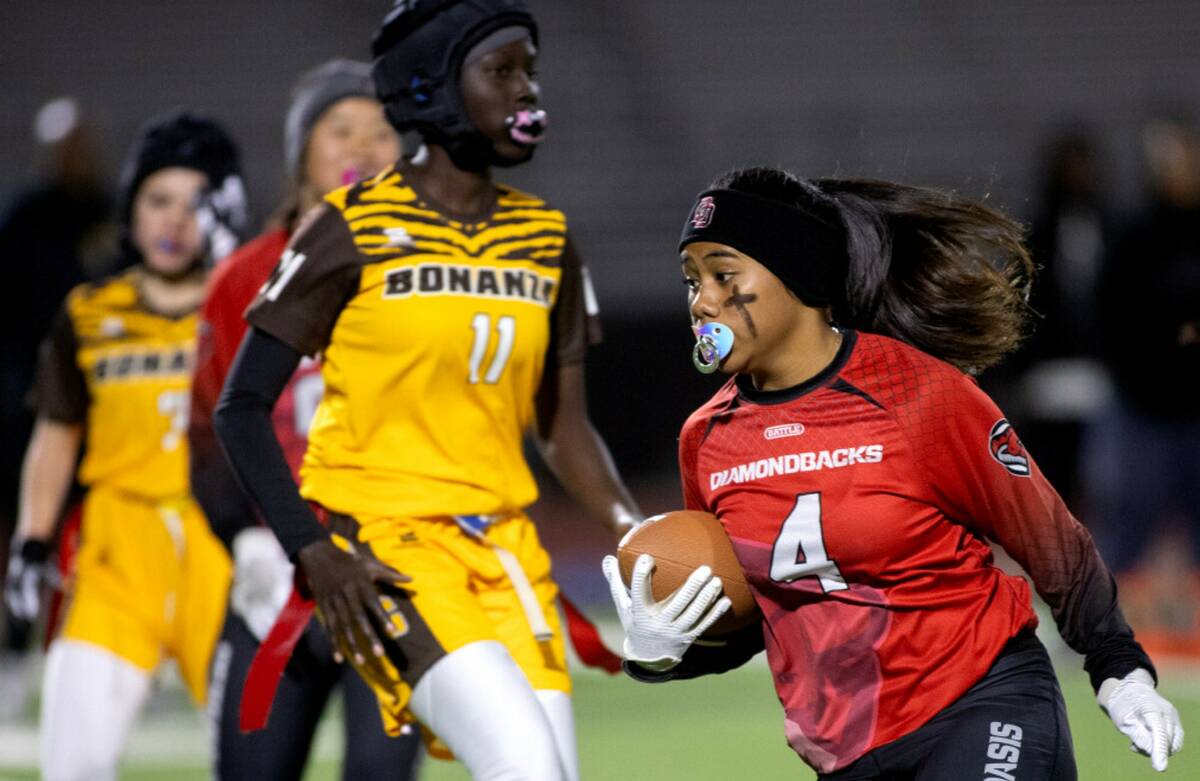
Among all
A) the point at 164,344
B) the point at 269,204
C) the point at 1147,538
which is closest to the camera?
the point at 164,344

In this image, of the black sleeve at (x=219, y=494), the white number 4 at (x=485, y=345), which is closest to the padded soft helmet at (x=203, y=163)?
the black sleeve at (x=219, y=494)

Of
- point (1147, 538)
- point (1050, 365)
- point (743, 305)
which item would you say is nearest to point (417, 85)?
point (743, 305)

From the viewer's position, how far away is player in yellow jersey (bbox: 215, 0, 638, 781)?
12.5ft

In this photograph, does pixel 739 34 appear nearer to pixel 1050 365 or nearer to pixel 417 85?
pixel 1050 365

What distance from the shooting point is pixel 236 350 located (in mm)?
4684

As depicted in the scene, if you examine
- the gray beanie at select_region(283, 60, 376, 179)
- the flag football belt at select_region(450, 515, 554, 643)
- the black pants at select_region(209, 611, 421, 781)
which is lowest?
the black pants at select_region(209, 611, 421, 781)

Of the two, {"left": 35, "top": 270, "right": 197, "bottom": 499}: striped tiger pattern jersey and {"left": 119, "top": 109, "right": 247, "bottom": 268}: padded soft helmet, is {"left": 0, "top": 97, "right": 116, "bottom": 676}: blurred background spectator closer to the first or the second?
{"left": 119, "top": 109, "right": 247, "bottom": 268}: padded soft helmet

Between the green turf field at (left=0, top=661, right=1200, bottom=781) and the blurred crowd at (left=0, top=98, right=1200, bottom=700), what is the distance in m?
0.72

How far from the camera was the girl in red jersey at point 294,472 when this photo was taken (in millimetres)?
4465

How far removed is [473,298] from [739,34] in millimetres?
15556

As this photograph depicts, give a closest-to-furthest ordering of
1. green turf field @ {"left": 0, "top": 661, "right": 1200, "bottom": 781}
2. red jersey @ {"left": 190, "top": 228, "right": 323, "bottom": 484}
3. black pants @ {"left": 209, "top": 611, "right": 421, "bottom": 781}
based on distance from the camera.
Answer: black pants @ {"left": 209, "top": 611, "right": 421, "bottom": 781} < red jersey @ {"left": 190, "top": 228, "right": 323, "bottom": 484} < green turf field @ {"left": 0, "top": 661, "right": 1200, "bottom": 781}

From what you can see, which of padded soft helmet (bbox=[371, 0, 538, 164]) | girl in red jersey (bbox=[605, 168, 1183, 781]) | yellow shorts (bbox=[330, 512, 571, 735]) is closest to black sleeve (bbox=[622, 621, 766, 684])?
girl in red jersey (bbox=[605, 168, 1183, 781])

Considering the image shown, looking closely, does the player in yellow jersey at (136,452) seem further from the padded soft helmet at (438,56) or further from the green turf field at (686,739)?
the padded soft helmet at (438,56)

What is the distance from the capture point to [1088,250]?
9.54 meters
